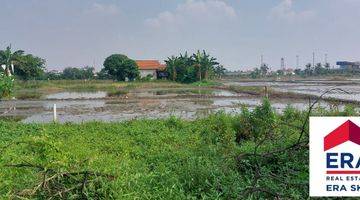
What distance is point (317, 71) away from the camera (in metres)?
80.8

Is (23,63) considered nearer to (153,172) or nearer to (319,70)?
(153,172)

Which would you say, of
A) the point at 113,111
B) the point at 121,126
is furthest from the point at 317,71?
the point at 121,126

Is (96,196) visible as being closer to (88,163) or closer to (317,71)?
(88,163)

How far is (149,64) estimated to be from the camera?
189 feet

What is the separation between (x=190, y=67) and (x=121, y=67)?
967 centimetres

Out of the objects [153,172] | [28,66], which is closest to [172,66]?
[28,66]

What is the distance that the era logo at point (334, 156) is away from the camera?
2658mm

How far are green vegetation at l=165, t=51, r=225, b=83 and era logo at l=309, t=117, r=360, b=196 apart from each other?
40880 millimetres

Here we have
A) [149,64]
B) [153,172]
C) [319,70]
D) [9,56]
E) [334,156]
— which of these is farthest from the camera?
[319,70]

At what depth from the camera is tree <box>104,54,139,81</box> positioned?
47.0 metres

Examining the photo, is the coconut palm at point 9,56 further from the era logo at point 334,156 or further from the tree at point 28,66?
the era logo at point 334,156

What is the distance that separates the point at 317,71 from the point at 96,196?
8432 centimetres

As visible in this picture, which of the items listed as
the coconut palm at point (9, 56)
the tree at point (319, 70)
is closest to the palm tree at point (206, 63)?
the coconut palm at point (9, 56)

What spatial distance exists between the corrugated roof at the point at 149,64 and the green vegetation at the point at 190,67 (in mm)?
8072
